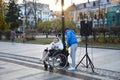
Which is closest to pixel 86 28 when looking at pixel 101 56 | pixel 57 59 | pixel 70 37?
pixel 70 37

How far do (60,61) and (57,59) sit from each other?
8.0 inches

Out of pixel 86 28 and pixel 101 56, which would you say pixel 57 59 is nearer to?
pixel 86 28

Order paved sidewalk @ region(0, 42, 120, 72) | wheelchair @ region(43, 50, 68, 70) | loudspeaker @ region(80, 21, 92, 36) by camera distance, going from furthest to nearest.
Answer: paved sidewalk @ region(0, 42, 120, 72) < wheelchair @ region(43, 50, 68, 70) < loudspeaker @ region(80, 21, 92, 36)

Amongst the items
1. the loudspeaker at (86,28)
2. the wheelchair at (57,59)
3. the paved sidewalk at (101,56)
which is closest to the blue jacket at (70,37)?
the loudspeaker at (86,28)

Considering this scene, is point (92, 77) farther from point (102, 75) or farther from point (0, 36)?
point (0, 36)

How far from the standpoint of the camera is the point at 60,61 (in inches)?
421

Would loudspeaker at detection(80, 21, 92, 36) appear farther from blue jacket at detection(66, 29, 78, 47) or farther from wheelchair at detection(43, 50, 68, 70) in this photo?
wheelchair at detection(43, 50, 68, 70)

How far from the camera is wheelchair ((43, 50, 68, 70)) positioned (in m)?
10.5

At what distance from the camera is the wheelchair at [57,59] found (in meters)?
10.5

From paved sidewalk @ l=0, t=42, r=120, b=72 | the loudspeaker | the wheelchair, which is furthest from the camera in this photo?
paved sidewalk @ l=0, t=42, r=120, b=72

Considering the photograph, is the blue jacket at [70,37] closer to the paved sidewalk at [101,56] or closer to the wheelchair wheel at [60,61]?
the wheelchair wheel at [60,61]

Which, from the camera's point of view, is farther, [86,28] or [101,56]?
[101,56]

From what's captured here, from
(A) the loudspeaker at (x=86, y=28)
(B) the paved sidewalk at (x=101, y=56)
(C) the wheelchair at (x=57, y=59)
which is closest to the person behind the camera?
(A) the loudspeaker at (x=86, y=28)

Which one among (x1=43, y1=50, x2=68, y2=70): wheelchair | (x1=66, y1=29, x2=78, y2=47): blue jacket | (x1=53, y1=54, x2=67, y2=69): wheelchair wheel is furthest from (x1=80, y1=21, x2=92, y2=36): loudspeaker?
(x1=53, y1=54, x2=67, y2=69): wheelchair wheel
